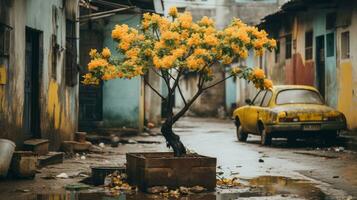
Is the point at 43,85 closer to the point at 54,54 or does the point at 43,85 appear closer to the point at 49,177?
the point at 54,54

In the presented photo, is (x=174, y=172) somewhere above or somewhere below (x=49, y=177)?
above

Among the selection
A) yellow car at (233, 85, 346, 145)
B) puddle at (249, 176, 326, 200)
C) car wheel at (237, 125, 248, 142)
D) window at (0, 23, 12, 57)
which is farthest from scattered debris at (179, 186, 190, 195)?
car wheel at (237, 125, 248, 142)

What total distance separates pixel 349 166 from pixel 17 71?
6.23 metres

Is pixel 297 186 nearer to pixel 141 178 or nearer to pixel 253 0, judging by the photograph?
pixel 141 178

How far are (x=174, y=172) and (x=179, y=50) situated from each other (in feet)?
5.41

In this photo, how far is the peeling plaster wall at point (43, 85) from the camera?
11945 millimetres

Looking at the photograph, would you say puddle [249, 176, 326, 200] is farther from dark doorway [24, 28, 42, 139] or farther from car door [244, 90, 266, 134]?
car door [244, 90, 266, 134]

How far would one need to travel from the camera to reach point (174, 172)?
31.7 feet

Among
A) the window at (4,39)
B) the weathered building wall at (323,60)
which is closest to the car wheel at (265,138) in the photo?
the weathered building wall at (323,60)

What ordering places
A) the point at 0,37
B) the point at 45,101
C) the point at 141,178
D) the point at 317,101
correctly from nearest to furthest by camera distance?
the point at 141,178
the point at 0,37
the point at 45,101
the point at 317,101

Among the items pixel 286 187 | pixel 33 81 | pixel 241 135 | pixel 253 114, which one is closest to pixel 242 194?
pixel 286 187

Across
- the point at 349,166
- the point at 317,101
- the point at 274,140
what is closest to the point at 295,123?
the point at 317,101

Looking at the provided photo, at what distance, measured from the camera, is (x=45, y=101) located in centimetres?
1466

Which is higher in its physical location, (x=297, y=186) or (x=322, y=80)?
(x=322, y=80)
